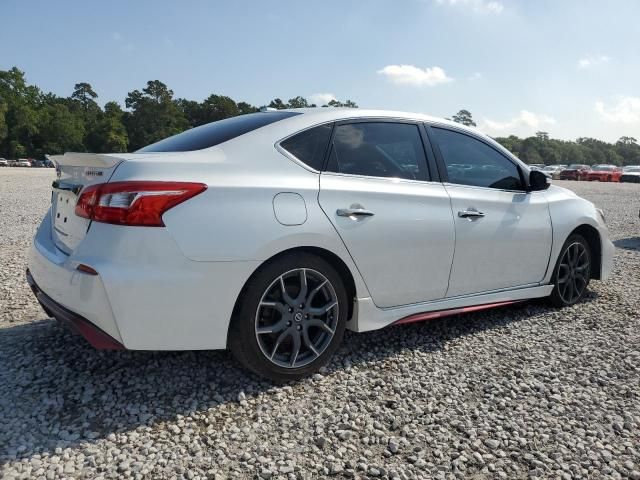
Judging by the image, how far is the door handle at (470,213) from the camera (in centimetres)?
363

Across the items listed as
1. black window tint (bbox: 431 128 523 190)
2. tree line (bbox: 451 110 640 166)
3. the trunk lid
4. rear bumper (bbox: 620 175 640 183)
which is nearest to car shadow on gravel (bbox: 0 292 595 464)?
the trunk lid

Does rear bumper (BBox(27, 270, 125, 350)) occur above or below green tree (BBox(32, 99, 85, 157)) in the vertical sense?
below

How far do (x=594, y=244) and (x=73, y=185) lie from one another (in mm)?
4479

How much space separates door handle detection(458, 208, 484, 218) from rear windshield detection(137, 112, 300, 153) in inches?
52.9

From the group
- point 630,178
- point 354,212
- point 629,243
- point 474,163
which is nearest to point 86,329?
point 354,212

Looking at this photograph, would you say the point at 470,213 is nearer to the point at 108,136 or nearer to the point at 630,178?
the point at 630,178

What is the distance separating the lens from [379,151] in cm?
343

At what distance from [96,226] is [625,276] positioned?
586 centimetres

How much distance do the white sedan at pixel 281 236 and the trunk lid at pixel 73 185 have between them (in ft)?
0.04

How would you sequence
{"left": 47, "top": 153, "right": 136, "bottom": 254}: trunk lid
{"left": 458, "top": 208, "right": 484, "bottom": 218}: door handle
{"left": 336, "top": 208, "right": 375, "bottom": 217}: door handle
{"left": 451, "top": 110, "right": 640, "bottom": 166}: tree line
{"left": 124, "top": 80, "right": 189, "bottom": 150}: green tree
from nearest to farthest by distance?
{"left": 47, "top": 153, "right": 136, "bottom": 254}: trunk lid → {"left": 336, "top": 208, "right": 375, "bottom": 217}: door handle → {"left": 458, "top": 208, "right": 484, "bottom": 218}: door handle → {"left": 124, "top": 80, "right": 189, "bottom": 150}: green tree → {"left": 451, "top": 110, "right": 640, "bottom": 166}: tree line

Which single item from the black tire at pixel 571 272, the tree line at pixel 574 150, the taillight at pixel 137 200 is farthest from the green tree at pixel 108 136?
the taillight at pixel 137 200

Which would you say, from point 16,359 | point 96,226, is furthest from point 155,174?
point 16,359

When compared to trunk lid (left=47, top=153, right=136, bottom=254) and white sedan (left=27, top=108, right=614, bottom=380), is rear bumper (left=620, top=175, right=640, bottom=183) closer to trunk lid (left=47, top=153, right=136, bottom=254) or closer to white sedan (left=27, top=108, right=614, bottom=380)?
white sedan (left=27, top=108, right=614, bottom=380)

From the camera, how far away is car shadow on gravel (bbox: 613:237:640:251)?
853 centimetres
